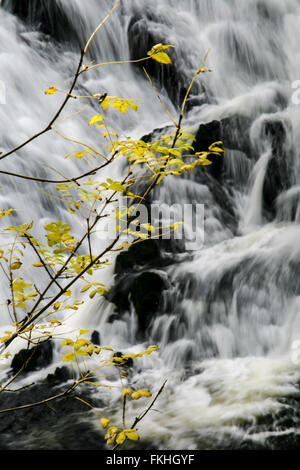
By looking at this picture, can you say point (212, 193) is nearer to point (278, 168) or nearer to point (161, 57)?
point (278, 168)

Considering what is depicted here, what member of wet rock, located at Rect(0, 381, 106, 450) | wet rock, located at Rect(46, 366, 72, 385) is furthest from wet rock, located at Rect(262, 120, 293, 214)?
wet rock, located at Rect(0, 381, 106, 450)

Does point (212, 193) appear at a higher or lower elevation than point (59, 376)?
higher

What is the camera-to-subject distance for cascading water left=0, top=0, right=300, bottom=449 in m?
3.42

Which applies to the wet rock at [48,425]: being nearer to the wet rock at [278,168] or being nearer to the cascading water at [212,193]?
the cascading water at [212,193]

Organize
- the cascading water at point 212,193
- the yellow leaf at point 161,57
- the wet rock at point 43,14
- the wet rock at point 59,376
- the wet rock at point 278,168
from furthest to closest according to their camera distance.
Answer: the wet rock at point 43,14 < the wet rock at point 278,168 < the wet rock at point 59,376 < the cascading water at point 212,193 < the yellow leaf at point 161,57

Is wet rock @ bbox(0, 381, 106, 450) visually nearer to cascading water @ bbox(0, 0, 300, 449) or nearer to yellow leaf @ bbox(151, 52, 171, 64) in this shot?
cascading water @ bbox(0, 0, 300, 449)

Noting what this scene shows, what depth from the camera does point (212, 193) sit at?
709 cm

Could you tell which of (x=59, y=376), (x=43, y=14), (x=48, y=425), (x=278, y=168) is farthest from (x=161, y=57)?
(x=43, y=14)

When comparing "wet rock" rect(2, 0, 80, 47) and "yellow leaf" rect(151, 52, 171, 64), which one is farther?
"wet rock" rect(2, 0, 80, 47)

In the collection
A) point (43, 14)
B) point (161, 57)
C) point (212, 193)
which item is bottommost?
point (212, 193)

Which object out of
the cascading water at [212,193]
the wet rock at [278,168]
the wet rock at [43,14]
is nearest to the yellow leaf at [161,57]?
the cascading water at [212,193]

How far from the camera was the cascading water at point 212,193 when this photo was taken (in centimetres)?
342

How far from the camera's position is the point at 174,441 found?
299 cm

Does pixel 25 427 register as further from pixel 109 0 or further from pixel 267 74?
pixel 109 0
